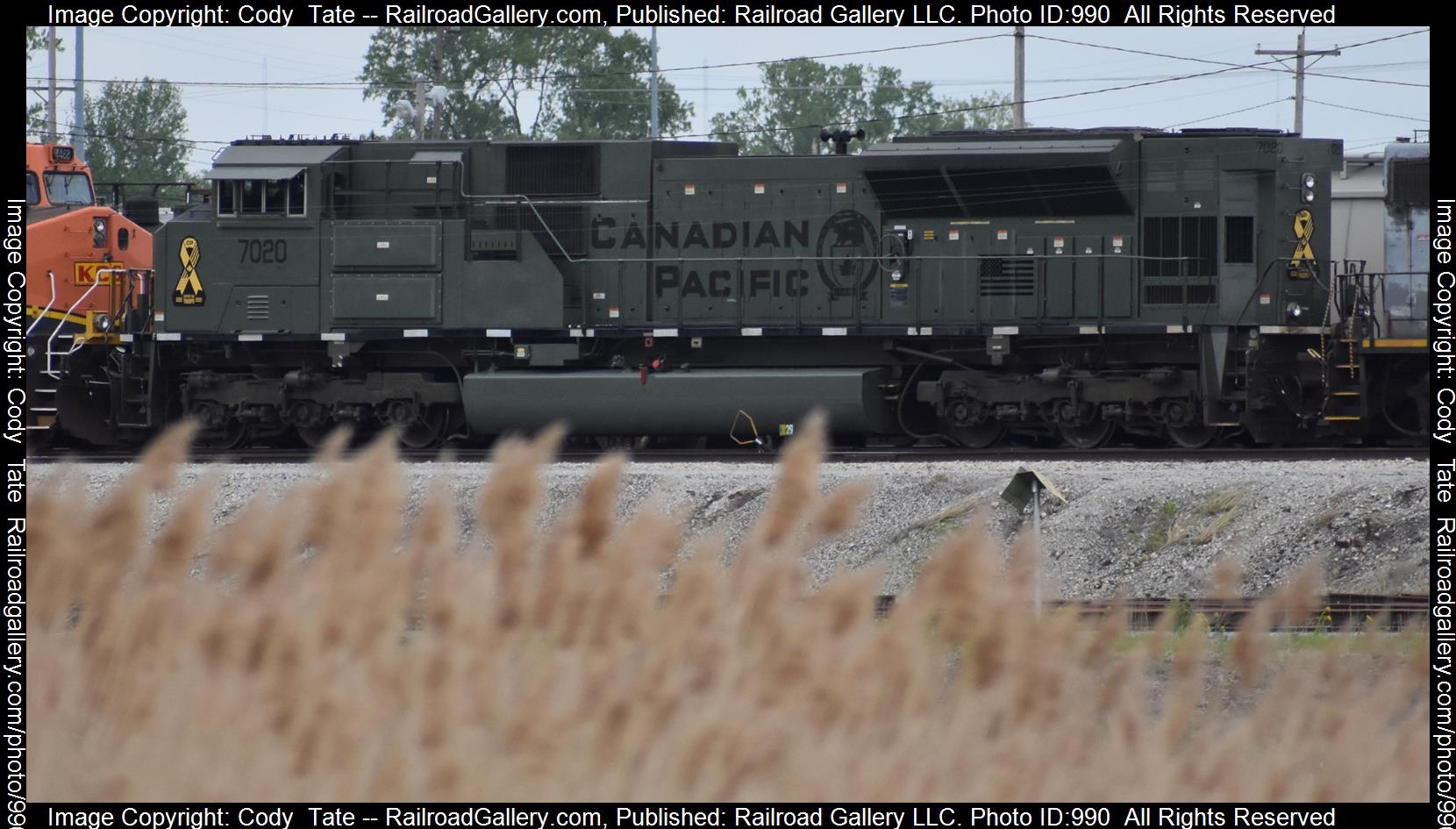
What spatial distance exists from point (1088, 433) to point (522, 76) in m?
35.7

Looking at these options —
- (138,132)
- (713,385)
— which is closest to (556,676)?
(713,385)

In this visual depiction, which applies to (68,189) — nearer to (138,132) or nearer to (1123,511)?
(1123,511)

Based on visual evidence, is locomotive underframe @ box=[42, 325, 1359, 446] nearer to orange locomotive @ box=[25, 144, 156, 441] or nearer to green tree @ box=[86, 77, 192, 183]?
orange locomotive @ box=[25, 144, 156, 441]

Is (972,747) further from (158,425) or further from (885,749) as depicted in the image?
(158,425)

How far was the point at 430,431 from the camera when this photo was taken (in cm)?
1576

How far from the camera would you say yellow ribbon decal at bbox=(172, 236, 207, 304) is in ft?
50.4

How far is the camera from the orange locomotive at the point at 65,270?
1497 cm

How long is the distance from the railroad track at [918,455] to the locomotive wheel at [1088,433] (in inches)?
9.2

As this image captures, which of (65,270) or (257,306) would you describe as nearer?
(257,306)

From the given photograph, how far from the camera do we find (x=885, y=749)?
3.29 metres

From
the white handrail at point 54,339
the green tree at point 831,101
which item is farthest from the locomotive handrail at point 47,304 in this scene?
the green tree at point 831,101

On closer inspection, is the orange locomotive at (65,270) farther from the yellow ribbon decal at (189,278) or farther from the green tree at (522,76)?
the green tree at (522,76)
